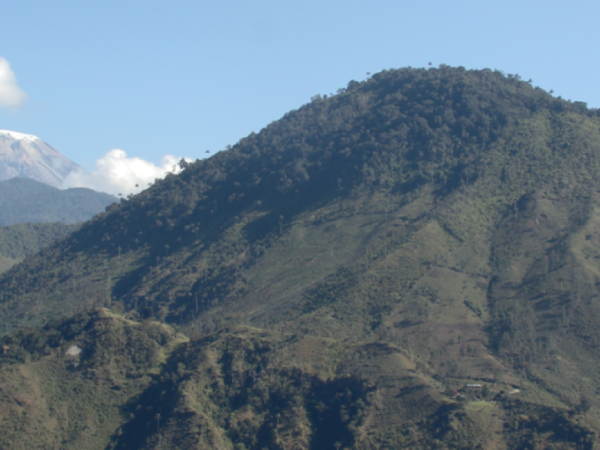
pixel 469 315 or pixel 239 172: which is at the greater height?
pixel 239 172

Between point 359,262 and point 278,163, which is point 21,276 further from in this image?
point 359,262

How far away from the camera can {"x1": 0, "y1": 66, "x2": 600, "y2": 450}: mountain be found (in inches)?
3056

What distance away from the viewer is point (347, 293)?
11181 centimetres

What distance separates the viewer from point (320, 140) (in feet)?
600

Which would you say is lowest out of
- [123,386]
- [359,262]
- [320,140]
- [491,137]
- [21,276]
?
[123,386]

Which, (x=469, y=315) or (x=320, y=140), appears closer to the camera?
(x=469, y=315)

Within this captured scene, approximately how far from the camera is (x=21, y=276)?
16900cm

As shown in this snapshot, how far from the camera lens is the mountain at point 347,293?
77.6 meters

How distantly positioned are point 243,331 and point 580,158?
8731cm

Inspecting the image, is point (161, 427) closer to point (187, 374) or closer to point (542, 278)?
point (187, 374)

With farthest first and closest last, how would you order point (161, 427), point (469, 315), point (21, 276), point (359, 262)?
point (21, 276) → point (359, 262) → point (469, 315) → point (161, 427)

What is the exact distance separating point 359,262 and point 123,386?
5066cm

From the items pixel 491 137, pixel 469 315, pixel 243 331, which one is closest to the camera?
pixel 243 331

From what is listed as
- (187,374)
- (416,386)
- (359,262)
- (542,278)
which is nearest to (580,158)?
(542,278)
